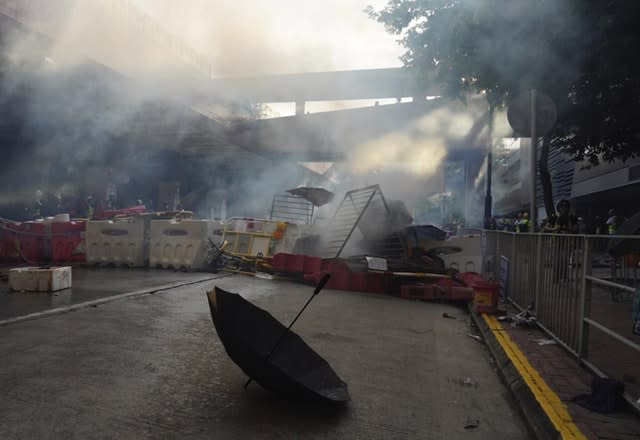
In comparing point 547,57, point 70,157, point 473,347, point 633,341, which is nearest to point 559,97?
point 547,57

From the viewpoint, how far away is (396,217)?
28.6ft

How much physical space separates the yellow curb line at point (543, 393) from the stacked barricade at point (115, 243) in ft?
24.8

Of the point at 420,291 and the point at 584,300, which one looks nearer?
the point at 584,300

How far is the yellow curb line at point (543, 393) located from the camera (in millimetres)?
2178

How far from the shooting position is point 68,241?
382 inches

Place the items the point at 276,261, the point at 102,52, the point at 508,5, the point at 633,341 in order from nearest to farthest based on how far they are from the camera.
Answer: the point at 633,341
the point at 508,5
the point at 276,261
the point at 102,52

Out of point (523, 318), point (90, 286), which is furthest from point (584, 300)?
point (90, 286)

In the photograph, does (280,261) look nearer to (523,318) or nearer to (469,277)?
(469,277)

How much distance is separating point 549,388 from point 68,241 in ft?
31.5

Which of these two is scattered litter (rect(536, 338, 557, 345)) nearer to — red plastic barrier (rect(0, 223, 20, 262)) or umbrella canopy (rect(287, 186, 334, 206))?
umbrella canopy (rect(287, 186, 334, 206))

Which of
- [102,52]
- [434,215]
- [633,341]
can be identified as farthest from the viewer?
[434,215]

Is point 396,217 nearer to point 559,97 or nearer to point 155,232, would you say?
point 559,97

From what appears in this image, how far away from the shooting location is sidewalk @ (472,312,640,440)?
2.21 m

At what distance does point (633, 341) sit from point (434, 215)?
43.5 metres
